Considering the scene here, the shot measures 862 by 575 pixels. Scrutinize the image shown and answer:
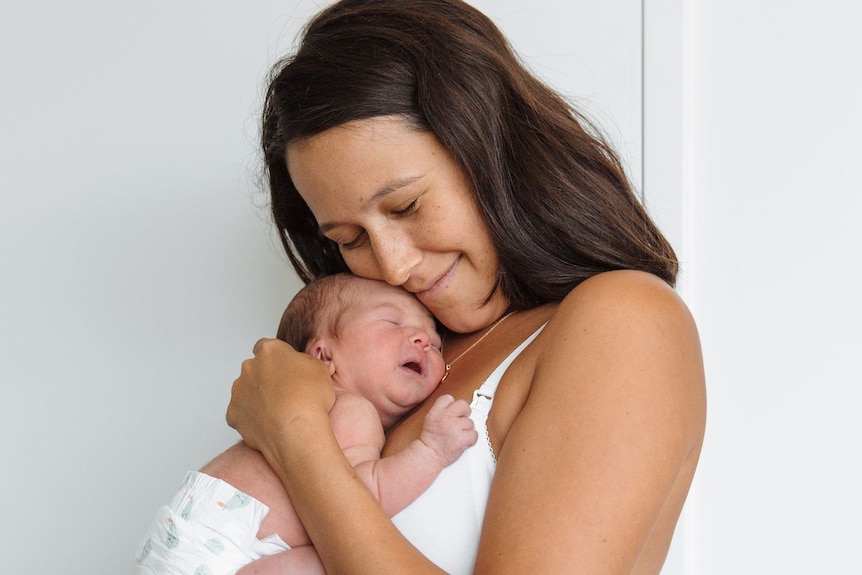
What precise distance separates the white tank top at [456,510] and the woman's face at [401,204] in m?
0.26

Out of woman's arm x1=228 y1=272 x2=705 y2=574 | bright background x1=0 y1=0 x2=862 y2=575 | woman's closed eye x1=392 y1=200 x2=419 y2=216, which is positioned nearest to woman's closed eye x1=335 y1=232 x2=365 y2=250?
woman's closed eye x1=392 y1=200 x2=419 y2=216

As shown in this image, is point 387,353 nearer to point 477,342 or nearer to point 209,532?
point 477,342

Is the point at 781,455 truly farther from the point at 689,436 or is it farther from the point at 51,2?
the point at 51,2

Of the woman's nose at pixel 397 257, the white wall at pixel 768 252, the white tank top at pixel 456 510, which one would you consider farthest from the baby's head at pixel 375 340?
the white wall at pixel 768 252

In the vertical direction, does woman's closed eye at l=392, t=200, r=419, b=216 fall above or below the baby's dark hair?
above

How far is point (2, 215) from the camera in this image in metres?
2.55

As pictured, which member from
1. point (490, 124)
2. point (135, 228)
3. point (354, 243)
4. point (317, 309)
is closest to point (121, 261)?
point (135, 228)

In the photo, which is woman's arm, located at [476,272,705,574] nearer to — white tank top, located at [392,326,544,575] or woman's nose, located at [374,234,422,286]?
white tank top, located at [392,326,544,575]

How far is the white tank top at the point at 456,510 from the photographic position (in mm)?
1354

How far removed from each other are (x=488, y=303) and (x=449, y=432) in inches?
13.4

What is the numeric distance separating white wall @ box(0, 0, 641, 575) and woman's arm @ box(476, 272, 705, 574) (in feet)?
4.43

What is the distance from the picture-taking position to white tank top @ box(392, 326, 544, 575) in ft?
4.44

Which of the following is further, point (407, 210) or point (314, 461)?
point (407, 210)

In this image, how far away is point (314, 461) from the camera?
1349 millimetres
